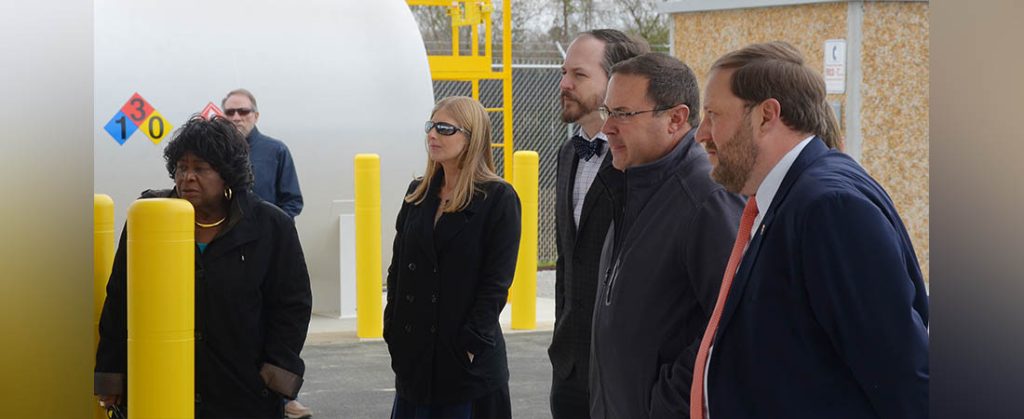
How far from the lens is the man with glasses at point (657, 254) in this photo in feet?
10.2

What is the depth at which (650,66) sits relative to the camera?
3602mm

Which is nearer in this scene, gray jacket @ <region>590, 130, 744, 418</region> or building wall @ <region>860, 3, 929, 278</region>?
gray jacket @ <region>590, 130, 744, 418</region>

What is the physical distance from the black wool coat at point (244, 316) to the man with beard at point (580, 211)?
0.80m

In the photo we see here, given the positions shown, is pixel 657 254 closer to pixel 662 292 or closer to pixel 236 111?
pixel 662 292

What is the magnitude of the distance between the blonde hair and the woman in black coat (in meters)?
0.76

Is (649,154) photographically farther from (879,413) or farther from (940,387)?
(940,387)

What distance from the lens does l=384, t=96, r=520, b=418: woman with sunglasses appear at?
459 centimetres

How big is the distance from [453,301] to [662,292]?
156 centimetres

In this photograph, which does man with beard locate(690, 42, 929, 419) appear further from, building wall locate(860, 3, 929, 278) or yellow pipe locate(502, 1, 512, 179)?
yellow pipe locate(502, 1, 512, 179)

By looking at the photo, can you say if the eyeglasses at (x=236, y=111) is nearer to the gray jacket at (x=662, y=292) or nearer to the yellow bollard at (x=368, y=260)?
the yellow bollard at (x=368, y=260)

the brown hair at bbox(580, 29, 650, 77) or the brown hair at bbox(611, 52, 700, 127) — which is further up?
the brown hair at bbox(580, 29, 650, 77)

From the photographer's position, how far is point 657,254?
321cm

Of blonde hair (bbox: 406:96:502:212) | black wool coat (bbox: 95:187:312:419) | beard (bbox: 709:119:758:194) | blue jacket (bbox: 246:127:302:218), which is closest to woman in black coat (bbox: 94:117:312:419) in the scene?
black wool coat (bbox: 95:187:312:419)

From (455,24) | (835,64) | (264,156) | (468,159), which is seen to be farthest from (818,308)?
(455,24)
